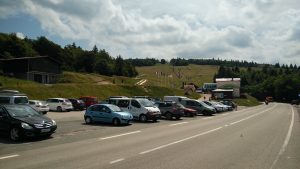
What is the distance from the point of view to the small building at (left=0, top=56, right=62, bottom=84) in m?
71.8

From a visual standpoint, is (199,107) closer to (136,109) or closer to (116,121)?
(136,109)

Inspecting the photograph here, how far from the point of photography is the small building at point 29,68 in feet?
236

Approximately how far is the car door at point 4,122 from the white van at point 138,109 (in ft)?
42.1

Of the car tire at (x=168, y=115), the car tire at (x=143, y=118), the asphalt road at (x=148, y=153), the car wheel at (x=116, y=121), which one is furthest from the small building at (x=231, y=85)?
the asphalt road at (x=148, y=153)

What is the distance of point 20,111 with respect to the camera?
17.5m

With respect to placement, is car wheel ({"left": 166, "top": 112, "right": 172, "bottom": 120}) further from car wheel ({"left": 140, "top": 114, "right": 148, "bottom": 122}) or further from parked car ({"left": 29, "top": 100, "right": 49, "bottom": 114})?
parked car ({"left": 29, "top": 100, "right": 49, "bottom": 114})

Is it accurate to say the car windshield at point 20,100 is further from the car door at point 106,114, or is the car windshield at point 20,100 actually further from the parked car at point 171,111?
the parked car at point 171,111

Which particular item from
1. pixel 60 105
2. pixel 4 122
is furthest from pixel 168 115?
pixel 4 122

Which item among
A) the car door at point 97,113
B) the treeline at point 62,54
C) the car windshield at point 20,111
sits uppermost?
the treeline at point 62,54

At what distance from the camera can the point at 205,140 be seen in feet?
56.0

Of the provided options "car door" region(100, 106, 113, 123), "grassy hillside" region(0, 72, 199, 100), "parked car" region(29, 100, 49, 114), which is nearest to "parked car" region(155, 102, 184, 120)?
"car door" region(100, 106, 113, 123)

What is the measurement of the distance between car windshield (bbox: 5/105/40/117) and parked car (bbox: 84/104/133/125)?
7576mm

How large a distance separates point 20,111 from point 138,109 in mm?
12402

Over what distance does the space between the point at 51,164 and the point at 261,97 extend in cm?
16041
